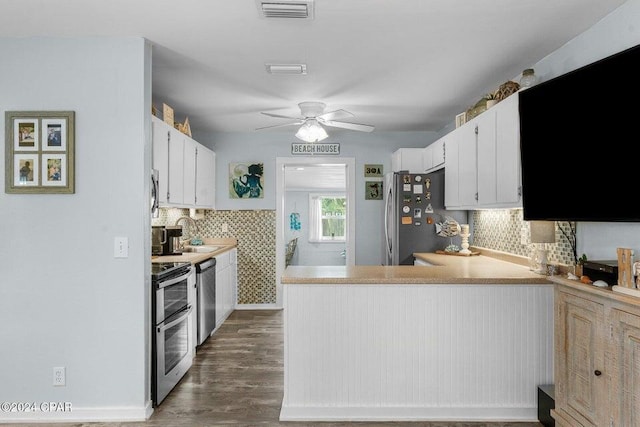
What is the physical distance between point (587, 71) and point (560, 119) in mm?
292

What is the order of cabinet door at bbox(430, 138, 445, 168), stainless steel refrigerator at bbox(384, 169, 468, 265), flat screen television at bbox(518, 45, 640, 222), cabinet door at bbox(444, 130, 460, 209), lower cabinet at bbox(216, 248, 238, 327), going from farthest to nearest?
1. lower cabinet at bbox(216, 248, 238, 327)
2. stainless steel refrigerator at bbox(384, 169, 468, 265)
3. cabinet door at bbox(430, 138, 445, 168)
4. cabinet door at bbox(444, 130, 460, 209)
5. flat screen television at bbox(518, 45, 640, 222)

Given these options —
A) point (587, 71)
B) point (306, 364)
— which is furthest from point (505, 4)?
point (306, 364)

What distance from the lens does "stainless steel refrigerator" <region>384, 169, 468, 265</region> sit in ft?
14.8

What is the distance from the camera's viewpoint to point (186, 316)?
344 centimetres

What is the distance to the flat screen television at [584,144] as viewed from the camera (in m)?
1.94

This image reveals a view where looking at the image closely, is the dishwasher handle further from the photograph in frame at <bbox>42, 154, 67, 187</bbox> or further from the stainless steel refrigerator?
the stainless steel refrigerator

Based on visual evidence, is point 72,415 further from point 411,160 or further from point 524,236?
point 411,160

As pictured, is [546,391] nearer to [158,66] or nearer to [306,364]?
[306,364]

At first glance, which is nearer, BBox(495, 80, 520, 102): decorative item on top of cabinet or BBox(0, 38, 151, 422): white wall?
BBox(0, 38, 151, 422): white wall

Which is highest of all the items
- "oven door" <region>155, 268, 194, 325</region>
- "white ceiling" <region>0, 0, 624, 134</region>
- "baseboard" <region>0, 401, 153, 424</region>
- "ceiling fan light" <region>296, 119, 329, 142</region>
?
"white ceiling" <region>0, 0, 624, 134</region>

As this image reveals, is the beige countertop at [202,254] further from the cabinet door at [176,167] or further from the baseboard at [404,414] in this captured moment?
the baseboard at [404,414]

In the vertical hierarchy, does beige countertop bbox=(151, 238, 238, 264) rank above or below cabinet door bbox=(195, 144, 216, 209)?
below

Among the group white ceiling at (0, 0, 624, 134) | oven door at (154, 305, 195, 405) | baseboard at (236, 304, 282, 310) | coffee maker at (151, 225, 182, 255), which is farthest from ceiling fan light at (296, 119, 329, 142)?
baseboard at (236, 304, 282, 310)

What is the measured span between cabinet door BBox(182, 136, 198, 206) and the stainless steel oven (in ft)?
3.30
